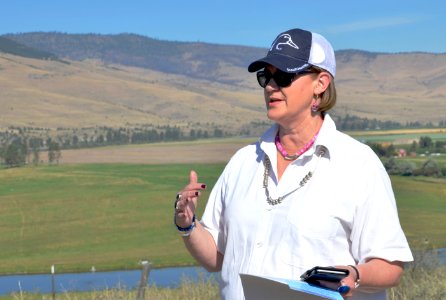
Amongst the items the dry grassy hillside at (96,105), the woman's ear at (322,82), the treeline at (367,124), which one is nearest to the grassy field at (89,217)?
the woman's ear at (322,82)

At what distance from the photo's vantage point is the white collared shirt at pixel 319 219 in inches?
136

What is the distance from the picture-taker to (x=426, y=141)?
88375mm

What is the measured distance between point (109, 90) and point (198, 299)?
18758cm

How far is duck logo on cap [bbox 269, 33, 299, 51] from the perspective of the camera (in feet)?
12.1

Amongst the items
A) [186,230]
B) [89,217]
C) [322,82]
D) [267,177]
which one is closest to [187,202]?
[186,230]

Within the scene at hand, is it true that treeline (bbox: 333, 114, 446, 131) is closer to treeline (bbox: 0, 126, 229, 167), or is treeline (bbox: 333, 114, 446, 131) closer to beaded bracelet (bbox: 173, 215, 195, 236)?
treeline (bbox: 0, 126, 229, 167)

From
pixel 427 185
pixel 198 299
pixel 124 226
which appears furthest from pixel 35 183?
pixel 198 299

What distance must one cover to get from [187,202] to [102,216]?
5372 cm

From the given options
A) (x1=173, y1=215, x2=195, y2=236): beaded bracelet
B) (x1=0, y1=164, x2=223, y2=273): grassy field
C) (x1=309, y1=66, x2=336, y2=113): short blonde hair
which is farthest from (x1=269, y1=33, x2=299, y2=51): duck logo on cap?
(x1=0, y1=164, x2=223, y2=273): grassy field

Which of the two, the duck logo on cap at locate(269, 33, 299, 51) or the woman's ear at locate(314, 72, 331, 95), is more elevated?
the duck logo on cap at locate(269, 33, 299, 51)

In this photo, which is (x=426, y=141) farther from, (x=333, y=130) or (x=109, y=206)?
(x=333, y=130)

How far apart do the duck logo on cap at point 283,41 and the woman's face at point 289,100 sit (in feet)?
0.34

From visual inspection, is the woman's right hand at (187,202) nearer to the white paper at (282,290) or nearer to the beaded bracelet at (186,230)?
the beaded bracelet at (186,230)

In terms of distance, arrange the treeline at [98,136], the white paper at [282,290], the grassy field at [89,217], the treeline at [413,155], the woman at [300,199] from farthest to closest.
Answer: the treeline at [98,136] < the treeline at [413,155] < the grassy field at [89,217] < the woman at [300,199] < the white paper at [282,290]
